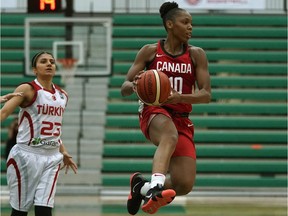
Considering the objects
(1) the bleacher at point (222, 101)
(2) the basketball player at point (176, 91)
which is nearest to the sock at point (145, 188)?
(2) the basketball player at point (176, 91)

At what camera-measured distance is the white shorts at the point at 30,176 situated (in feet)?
23.4

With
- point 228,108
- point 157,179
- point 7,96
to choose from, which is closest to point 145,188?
point 157,179

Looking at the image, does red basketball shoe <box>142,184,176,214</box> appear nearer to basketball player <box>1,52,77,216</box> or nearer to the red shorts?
the red shorts

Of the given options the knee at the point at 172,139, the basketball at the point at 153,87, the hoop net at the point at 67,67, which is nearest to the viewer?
the basketball at the point at 153,87

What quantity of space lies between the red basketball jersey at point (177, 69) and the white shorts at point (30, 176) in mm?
1272

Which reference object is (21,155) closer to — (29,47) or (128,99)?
(29,47)

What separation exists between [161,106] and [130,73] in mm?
424

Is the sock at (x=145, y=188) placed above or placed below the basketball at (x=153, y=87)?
below

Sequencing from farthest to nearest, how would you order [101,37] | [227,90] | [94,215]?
[227,90] < [101,37] < [94,215]

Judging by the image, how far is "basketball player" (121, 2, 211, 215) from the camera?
6.96 m

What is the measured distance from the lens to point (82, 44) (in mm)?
15930

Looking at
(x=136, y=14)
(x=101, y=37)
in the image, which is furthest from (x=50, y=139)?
(x=136, y=14)

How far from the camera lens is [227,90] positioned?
17406 millimetres

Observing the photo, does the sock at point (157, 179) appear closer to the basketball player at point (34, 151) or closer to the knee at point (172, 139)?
the knee at point (172, 139)
